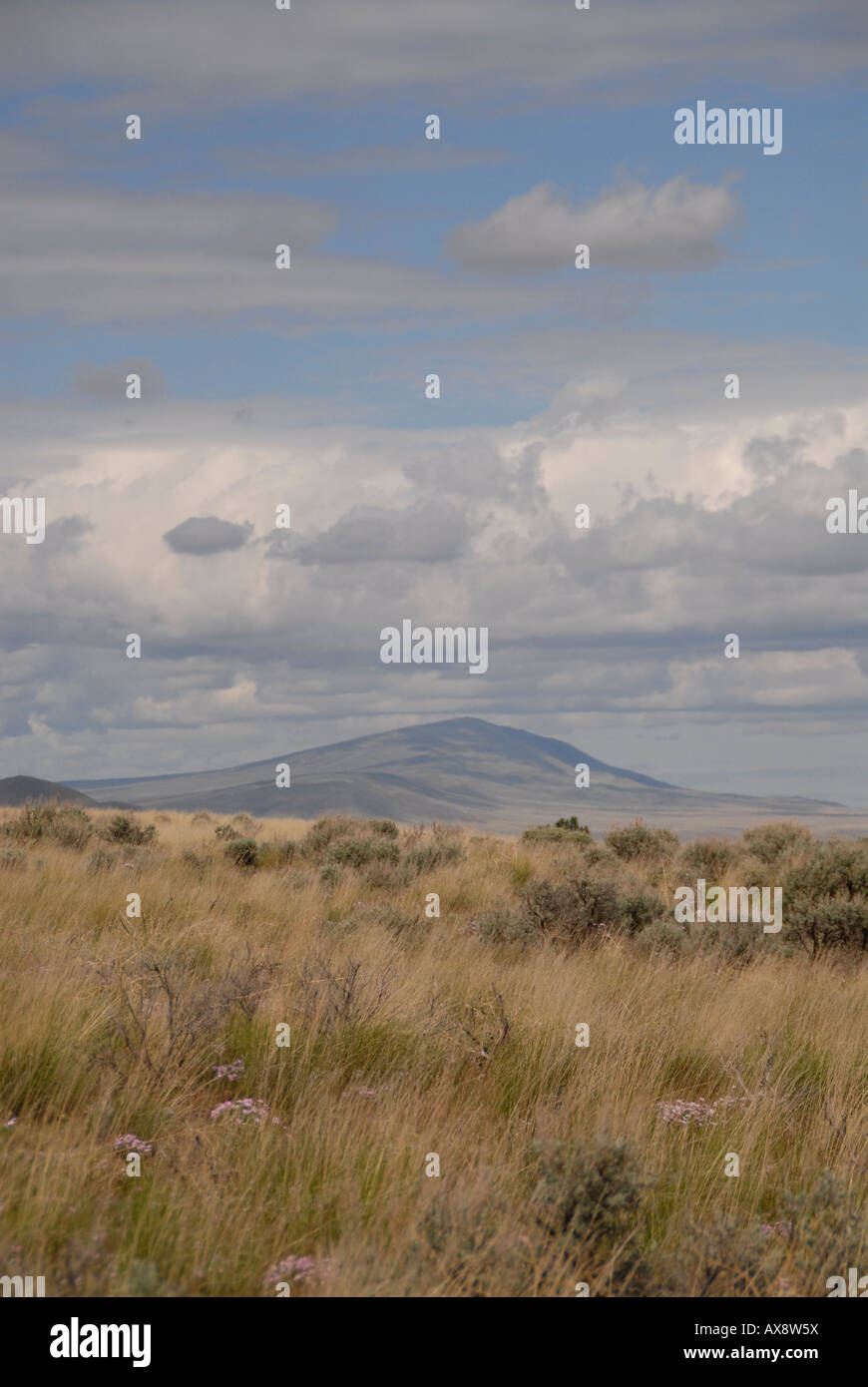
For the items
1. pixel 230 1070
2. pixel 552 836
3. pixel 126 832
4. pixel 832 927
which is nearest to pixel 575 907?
pixel 832 927

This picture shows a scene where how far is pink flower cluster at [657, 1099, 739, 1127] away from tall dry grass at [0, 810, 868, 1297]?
0.05m

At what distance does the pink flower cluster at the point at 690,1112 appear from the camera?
6.50 meters

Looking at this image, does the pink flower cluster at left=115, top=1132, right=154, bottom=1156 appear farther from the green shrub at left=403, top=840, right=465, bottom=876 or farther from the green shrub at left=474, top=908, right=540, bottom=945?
the green shrub at left=403, top=840, right=465, bottom=876

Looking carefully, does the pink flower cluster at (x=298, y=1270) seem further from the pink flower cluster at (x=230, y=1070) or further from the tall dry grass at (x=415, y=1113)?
the pink flower cluster at (x=230, y=1070)

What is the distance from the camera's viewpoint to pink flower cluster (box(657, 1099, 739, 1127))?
6504 millimetres

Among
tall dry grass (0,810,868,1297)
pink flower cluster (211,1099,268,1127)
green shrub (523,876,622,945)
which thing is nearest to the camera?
tall dry grass (0,810,868,1297)

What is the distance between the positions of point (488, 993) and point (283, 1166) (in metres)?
3.63

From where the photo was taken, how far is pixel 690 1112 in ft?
21.9

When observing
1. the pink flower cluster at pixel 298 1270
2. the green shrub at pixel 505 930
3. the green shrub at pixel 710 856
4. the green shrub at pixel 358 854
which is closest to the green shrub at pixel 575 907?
the green shrub at pixel 505 930

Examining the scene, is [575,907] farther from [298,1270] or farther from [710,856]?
[710,856]

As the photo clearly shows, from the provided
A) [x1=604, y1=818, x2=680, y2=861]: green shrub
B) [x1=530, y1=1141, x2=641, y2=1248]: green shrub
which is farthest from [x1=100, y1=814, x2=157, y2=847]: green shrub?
[x1=530, y1=1141, x2=641, y2=1248]: green shrub

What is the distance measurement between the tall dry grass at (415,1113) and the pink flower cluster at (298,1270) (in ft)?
0.04
